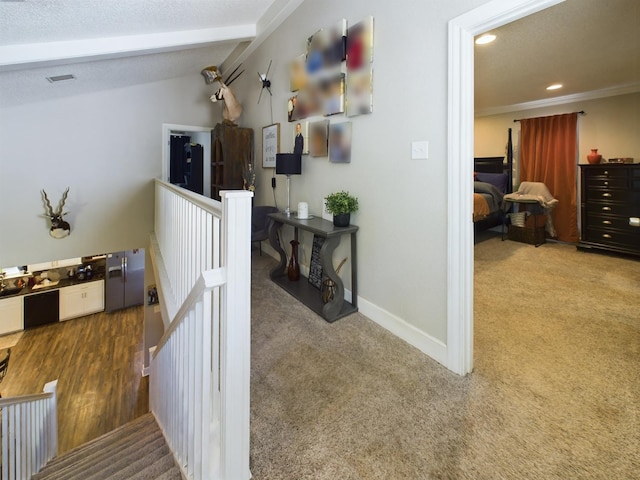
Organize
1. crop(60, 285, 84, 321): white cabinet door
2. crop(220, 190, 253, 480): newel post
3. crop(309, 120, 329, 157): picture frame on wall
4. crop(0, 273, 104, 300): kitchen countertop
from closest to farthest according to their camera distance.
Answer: crop(220, 190, 253, 480): newel post → crop(309, 120, 329, 157): picture frame on wall → crop(0, 273, 104, 300): kitchen countertop → crop(60, 285, 84, 321): white cabinet door

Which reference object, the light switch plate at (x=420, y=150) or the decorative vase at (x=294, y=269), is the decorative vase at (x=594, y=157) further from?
the decorative vase at (x=294, y=269)

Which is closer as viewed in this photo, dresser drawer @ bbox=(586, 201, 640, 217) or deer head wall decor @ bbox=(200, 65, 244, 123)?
dresser drawer @ bbox=(586, 201, 640, 217)

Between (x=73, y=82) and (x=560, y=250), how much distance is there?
22.2ft

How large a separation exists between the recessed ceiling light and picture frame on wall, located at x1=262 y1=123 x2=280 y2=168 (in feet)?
7.25

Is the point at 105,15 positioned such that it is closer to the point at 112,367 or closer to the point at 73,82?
the point at 73,82

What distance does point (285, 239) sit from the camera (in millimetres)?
3684

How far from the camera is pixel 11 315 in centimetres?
621

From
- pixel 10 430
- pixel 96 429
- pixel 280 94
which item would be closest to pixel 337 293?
pixel 280 94

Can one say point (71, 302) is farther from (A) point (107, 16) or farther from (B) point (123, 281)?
(A) point (107, 16)

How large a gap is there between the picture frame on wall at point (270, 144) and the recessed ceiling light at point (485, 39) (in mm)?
2209

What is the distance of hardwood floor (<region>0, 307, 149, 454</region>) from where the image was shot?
4145 millimetres

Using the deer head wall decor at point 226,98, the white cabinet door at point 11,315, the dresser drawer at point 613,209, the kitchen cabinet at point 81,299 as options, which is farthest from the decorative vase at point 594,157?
the white cabinet door at point 11,315

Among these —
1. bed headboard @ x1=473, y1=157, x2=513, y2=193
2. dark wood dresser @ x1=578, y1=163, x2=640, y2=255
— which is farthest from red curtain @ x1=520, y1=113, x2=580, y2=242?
dark wood dresser @ x1=578, y1=163, x2=640, y2=255

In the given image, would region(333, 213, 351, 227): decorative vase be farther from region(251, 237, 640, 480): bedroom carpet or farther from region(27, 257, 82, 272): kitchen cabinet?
region(27, 257, 82, 272): kitchen cabinet
